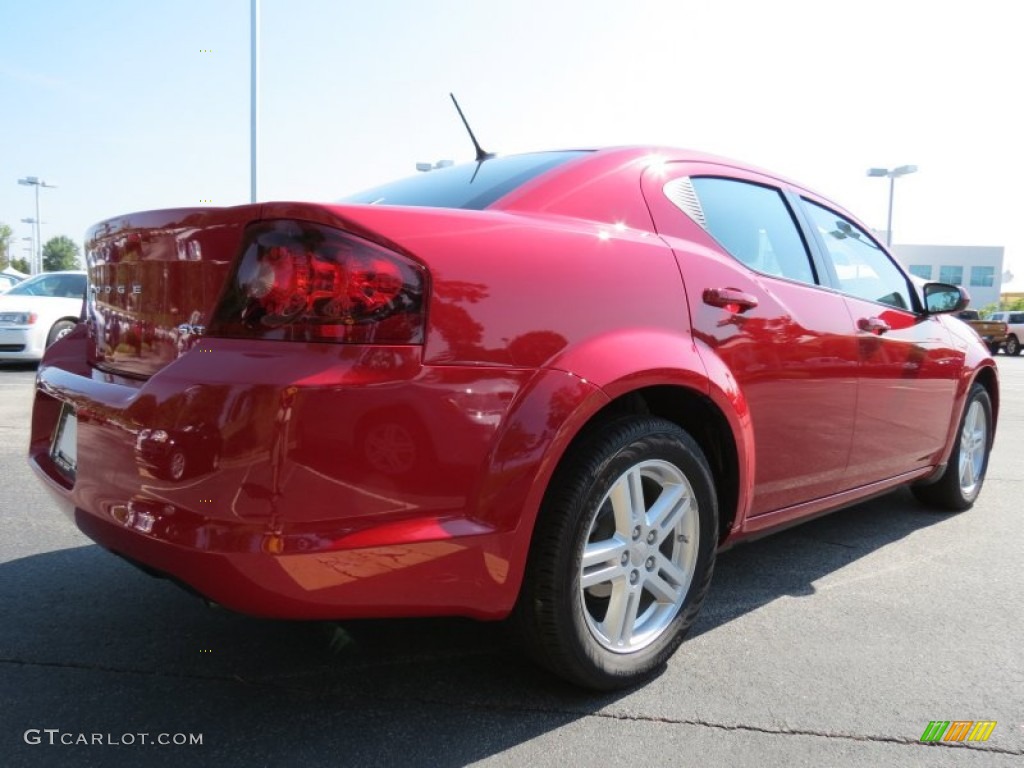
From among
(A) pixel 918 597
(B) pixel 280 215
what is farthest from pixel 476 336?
(A) pixel 918 597

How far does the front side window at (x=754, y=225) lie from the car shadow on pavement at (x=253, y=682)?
1.25 metres

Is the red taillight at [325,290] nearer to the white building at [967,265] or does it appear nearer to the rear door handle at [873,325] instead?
the rear door handle at [873,325]

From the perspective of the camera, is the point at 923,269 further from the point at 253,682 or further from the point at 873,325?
the point at 253,682

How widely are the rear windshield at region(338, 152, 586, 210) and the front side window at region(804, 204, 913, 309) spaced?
52.0 inches

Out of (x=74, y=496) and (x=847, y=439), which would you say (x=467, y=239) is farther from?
(x=847, y=439)

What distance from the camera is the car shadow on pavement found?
197 centimetres

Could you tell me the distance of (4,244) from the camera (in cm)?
7919

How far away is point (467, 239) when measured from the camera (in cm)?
189

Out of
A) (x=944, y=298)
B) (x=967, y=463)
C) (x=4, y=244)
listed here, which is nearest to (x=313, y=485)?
(x=944, y=298)

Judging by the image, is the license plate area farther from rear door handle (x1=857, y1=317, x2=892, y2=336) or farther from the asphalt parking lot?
rear door handle (x1=857, y1=317, x2=892, y2=336)

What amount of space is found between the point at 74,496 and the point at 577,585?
131 cm

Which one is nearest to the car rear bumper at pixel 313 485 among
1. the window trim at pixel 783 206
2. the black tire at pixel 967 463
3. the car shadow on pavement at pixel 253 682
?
the car shadow on pavement at pixel 253 682

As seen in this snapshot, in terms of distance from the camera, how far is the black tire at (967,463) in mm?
4309

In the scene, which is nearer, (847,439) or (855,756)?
(855,756)
